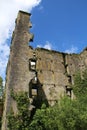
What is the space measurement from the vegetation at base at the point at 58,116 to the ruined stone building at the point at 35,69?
3.19 feet

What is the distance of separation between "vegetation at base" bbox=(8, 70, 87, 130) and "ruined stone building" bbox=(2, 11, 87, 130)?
97 centimetres

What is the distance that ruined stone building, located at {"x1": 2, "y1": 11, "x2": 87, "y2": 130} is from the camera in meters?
23.1

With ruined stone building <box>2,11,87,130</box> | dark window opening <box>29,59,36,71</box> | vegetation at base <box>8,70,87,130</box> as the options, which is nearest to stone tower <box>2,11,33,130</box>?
ruined stone building <box>2,11,87,130</box>

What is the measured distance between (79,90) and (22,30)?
8.35m

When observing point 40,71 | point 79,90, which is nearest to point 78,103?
point 79,90

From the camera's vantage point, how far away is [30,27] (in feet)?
86.6

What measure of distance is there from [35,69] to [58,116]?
27.9 ft

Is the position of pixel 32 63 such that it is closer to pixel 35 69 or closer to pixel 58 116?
pixel 35 69

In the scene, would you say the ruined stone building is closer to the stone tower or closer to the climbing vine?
the stone tower

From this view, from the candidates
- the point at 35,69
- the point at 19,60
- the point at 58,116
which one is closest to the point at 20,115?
the point at 58,116

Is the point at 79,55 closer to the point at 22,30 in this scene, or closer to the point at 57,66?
the point at 57,66

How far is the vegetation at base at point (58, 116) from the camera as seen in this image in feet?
54.6

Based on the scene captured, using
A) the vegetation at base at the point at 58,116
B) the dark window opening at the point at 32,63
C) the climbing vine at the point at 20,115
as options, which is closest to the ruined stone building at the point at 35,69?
the dark window opening at the point at 32,63

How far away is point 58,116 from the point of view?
17359mm
